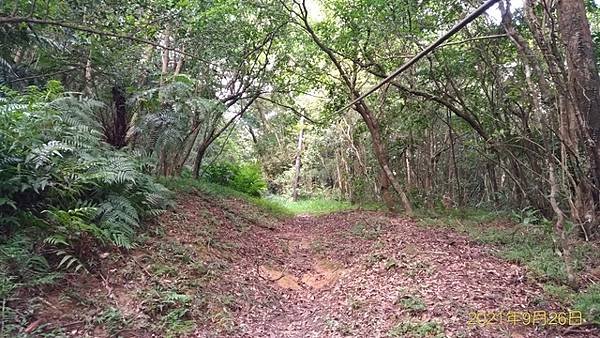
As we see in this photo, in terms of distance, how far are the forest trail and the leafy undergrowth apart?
17 centimetres

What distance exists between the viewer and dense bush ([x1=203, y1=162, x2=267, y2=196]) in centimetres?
1287

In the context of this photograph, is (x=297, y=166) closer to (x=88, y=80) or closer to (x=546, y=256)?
(x=88, y=80)

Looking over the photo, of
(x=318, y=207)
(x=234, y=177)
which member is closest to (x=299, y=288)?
(x=234, y=177)

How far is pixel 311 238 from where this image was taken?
8.13 meters

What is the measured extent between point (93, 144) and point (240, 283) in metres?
2.65

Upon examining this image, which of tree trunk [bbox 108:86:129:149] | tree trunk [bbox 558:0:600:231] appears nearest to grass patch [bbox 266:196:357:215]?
tree trunk [bbox 108:86:129:149]

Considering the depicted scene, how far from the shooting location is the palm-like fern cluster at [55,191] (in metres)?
3.56

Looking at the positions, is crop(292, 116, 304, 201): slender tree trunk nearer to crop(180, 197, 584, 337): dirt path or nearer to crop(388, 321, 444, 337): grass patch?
crop(180, 197, 584, 337): dirt path

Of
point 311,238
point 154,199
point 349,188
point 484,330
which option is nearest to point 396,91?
point 311,238

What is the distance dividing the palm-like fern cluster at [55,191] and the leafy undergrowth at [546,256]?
14.2 ft

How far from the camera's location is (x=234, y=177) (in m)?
13.3

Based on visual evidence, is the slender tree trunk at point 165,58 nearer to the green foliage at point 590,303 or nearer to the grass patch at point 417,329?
the grass patch at point 417,329

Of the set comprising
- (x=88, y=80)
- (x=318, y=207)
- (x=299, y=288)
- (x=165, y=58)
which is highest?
(x=165, y=58)

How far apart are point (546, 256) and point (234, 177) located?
33.5ft
